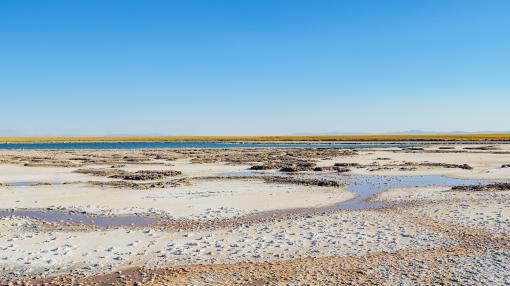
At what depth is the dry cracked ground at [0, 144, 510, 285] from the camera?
996cm

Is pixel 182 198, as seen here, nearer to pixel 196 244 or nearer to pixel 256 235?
pixel 256 235

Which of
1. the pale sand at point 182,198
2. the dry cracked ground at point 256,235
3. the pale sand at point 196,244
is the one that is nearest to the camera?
the dry cracked ground at point 256,235

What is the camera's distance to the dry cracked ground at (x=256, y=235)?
9961 millimetres

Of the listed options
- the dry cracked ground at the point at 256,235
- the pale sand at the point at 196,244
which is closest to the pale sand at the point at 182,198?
the dry cracked ground at the point at 256,235

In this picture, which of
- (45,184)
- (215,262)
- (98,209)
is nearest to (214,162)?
(45,184)

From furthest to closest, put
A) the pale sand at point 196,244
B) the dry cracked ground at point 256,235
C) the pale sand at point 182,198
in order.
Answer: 1. the pale sand at point 182,198
2. the pale sand at point 196,244
3. the dry cracked ground at point 256,235

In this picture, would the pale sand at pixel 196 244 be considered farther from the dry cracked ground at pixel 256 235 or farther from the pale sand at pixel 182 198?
the pale sand at pixel 182 198

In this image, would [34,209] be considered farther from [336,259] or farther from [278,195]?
Answer: [336,259]

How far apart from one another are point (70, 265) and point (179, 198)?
34.7 ft

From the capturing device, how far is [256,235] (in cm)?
1337

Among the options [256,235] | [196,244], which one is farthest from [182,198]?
[196,244]

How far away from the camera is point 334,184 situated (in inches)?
1016

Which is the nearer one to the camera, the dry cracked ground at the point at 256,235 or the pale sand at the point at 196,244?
the dry cracked ground at the point at 256,235

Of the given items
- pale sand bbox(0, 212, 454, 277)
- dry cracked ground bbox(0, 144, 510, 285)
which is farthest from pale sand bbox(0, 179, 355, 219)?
pale sand bbox(0, 212, 454, 277)
